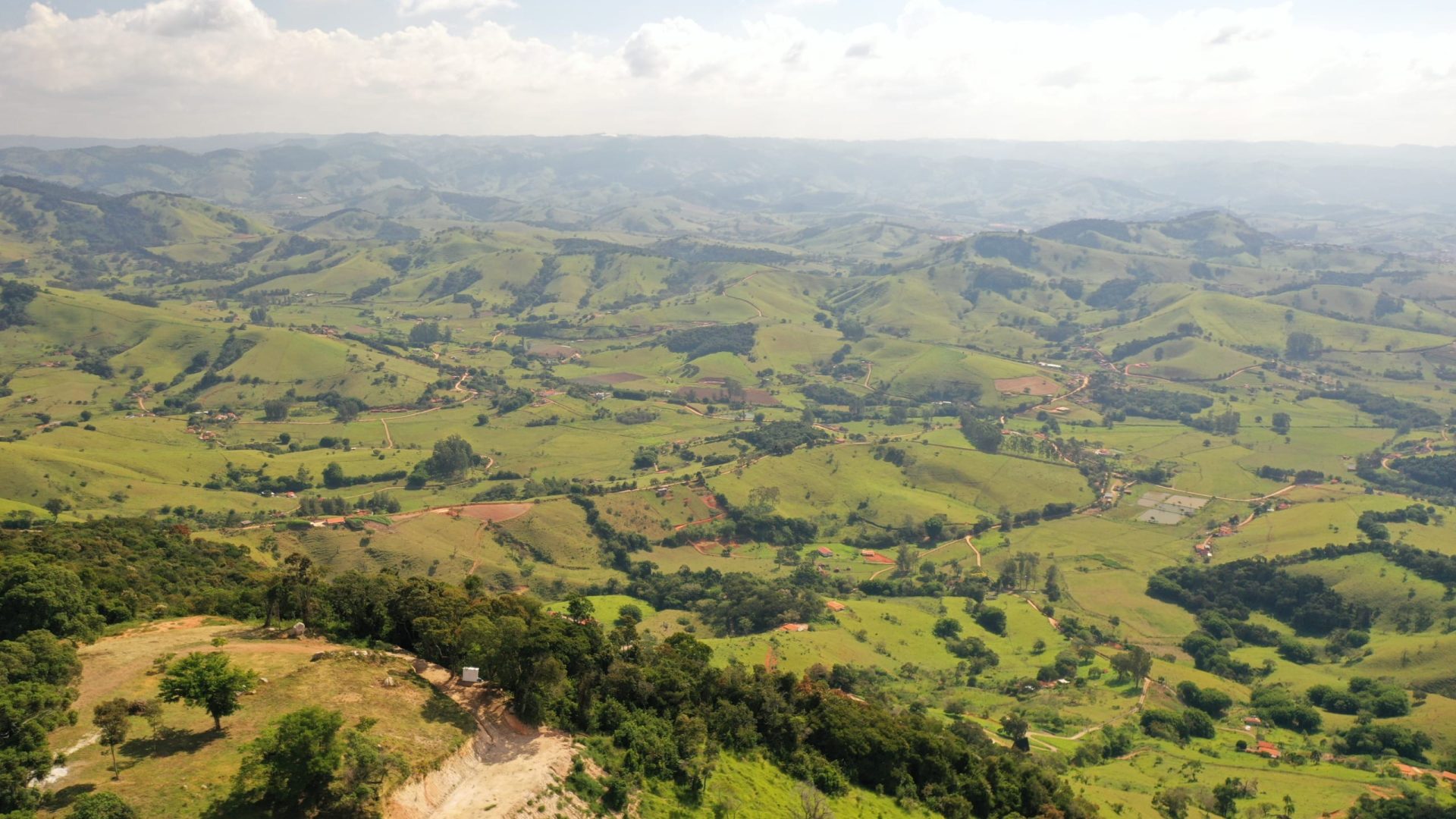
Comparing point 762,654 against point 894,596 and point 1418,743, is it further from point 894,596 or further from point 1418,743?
point 1418,743

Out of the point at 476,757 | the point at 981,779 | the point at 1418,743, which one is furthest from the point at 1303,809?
the point at 476,757

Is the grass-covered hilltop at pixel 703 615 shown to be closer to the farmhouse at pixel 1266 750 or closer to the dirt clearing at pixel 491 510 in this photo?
the farmhouse at pixel 1266 750

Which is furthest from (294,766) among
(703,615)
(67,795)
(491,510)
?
(491,510)

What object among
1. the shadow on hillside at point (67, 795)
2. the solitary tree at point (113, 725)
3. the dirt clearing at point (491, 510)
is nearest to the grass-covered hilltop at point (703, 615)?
the shadow on hillside at point (67, 795)

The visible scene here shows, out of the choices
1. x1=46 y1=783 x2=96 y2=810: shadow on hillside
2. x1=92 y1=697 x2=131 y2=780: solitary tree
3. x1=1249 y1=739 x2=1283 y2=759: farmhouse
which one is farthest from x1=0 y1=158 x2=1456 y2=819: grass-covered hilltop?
Answer: x1=1249 y1=739 x2=1283 y2=759: farmhouse

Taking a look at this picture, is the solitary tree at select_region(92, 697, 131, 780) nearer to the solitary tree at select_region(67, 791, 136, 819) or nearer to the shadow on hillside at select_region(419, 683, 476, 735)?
the solitary tree at select_region(67, 791, 136, 819)

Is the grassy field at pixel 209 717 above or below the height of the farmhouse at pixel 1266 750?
above

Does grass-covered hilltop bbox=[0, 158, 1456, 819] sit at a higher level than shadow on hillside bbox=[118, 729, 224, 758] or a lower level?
lower
